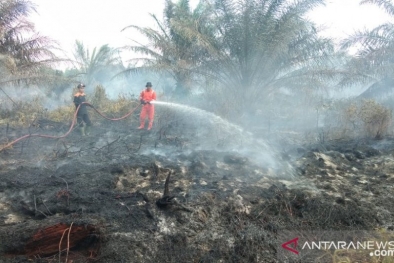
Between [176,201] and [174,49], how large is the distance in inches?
343

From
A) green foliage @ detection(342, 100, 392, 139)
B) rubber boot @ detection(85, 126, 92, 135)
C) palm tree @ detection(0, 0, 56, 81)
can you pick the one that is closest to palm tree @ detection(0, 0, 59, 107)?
palm tree @ detection(0, 0, 56, 81)

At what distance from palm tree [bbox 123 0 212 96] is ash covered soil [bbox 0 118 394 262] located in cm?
427

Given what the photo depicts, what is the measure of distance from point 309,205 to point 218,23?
686 cm

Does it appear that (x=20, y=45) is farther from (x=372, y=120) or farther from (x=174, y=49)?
(x=372, y=120)

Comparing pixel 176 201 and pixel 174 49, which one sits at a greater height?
pixel 174 49

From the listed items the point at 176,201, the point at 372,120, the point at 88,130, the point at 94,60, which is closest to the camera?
the point at 176,201

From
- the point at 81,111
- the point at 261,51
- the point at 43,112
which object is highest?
the point at 261,51

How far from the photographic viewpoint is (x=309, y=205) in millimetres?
4613

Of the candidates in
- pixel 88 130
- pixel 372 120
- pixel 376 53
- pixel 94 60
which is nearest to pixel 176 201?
pixel 88 130

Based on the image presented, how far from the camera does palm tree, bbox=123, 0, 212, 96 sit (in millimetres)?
10602

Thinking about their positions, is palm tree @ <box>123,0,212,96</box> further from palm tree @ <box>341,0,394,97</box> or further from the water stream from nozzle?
palm tree @ <box>341,0,394,97</box>

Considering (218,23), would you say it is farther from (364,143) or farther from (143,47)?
(364,143)

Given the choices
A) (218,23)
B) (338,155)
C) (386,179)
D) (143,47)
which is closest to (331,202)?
(386,179)

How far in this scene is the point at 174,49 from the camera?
39.6 feet
